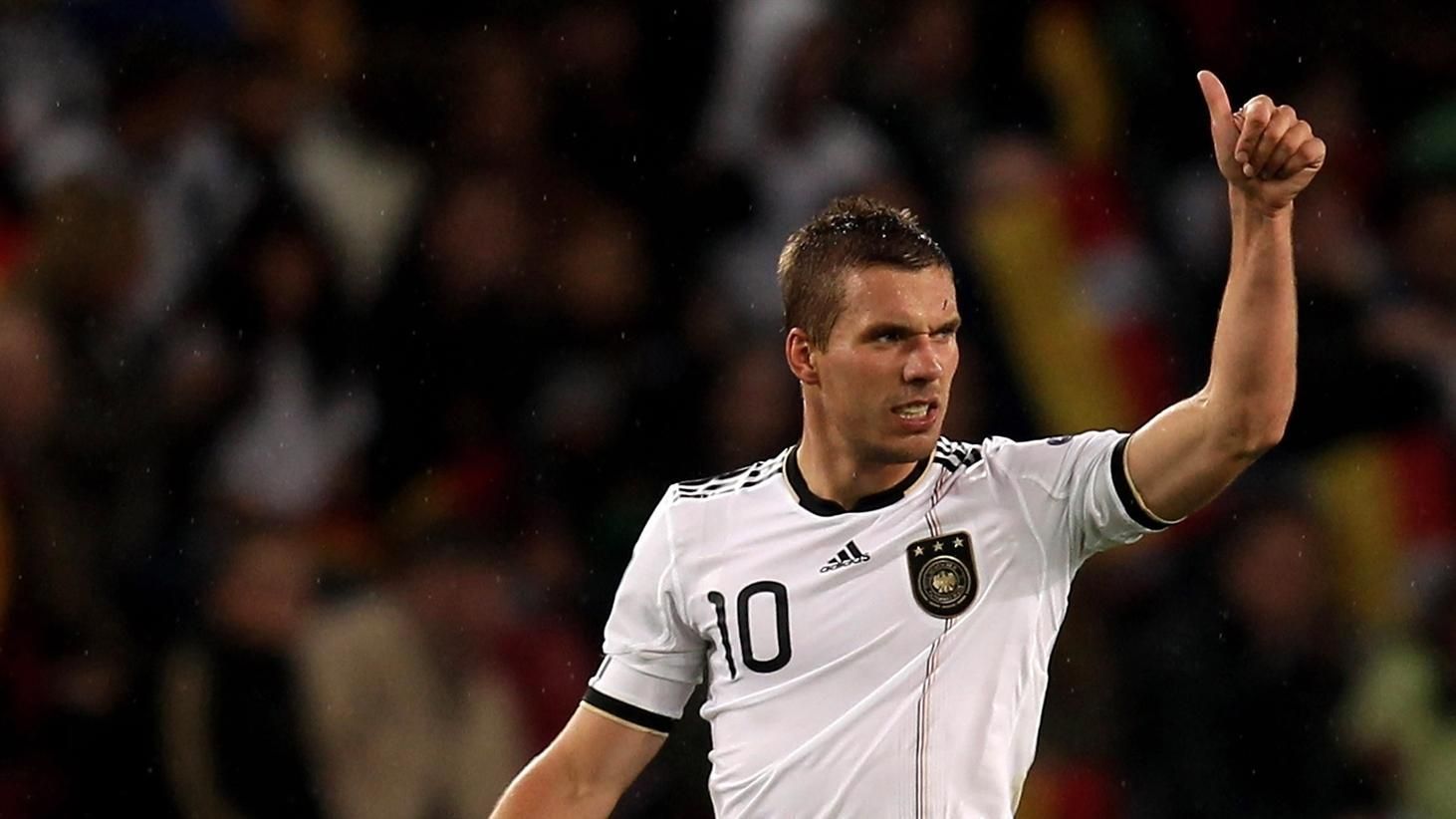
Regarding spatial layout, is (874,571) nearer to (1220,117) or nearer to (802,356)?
(802,356)

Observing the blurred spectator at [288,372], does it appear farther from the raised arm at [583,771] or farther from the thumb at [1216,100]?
the thumb at [1216,100]

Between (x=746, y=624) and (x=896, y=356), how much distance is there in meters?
0.51

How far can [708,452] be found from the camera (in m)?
7.10

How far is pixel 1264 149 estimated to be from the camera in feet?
10.4

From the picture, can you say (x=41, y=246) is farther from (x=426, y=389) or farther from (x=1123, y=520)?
(x=1123, y=520)

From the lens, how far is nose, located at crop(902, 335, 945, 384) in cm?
365

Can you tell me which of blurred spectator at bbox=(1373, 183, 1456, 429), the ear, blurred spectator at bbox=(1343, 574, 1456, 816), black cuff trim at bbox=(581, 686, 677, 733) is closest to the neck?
the ear

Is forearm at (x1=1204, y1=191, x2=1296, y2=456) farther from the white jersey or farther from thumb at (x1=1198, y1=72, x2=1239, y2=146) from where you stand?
the white jersey

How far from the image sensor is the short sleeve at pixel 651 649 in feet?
13.0

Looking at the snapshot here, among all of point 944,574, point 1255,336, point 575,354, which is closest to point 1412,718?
point 575,354

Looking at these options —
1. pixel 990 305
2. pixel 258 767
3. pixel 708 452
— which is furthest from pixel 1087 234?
pixel 258 767

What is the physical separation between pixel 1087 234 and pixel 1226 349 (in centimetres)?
406

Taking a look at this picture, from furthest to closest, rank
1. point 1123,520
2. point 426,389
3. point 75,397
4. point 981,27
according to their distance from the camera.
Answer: point 981,27 → point 426,389 → point 75,397 → point 1123,520

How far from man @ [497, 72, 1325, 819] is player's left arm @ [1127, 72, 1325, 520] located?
0.04 feet
